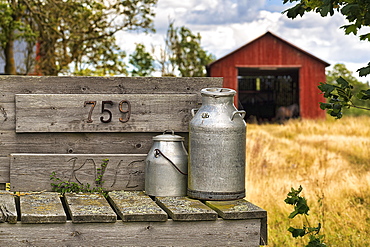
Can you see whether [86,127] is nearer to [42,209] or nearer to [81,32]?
[42,209]

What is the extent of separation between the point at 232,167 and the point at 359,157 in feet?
22.6

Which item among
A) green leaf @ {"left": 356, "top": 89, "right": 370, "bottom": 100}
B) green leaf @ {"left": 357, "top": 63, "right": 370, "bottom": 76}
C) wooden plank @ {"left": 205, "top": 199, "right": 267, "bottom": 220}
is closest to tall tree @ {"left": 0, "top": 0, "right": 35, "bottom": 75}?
wooden plank @ {"left": 205, "top": 199, "right": 267, "bottom": 220}

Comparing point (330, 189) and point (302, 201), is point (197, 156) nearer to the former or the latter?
point (302, 201)

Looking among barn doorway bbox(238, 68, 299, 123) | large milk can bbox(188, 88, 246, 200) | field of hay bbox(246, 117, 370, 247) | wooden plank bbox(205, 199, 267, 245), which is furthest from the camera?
barn doorway bbox(238, 68, 299, 123)

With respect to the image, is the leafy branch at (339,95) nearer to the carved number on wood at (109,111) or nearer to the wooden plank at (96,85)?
the wooden plank at (96,85)

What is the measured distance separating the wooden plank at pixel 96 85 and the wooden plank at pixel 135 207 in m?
0.78

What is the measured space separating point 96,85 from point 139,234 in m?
1.43

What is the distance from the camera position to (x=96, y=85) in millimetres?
4020

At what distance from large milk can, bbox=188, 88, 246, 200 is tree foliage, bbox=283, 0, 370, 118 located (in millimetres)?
635

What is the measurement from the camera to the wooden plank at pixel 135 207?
2971 millimetres

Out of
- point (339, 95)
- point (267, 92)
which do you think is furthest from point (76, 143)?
point (267, 92)

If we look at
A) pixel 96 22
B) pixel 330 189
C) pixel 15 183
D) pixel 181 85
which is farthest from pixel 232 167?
pixel 96 22

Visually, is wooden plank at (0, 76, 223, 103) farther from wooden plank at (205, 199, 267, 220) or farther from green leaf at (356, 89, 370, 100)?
green leaf at (356, 89, 370, 100)

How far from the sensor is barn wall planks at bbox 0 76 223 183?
3936 mm
